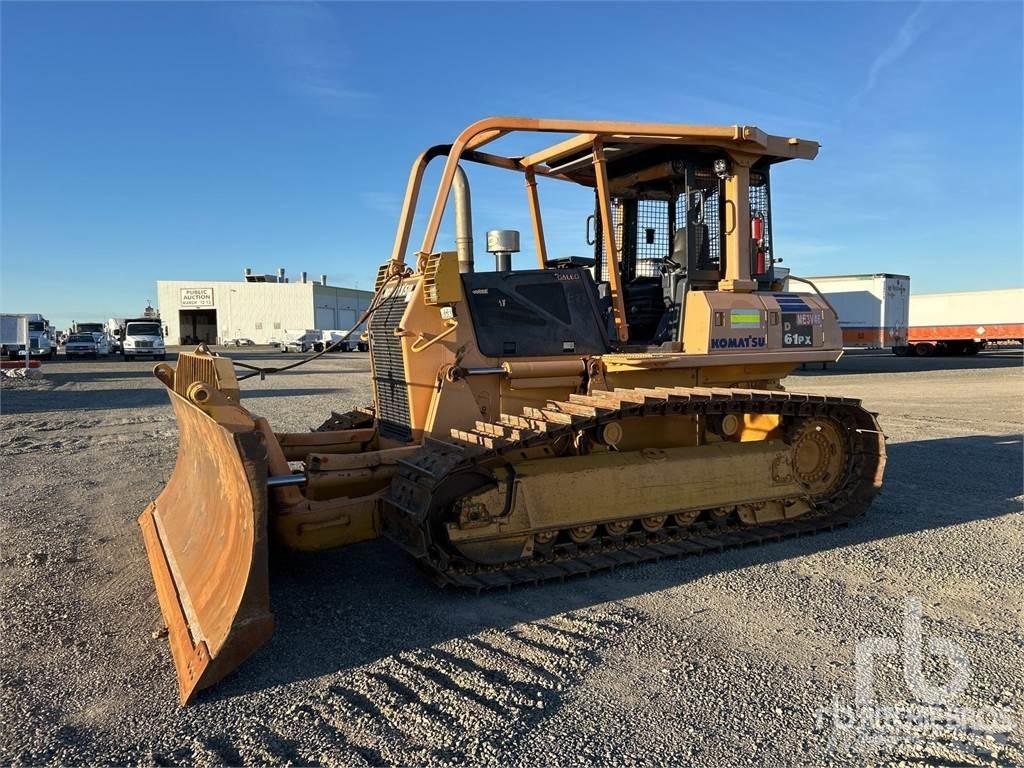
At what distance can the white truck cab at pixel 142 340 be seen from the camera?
126ft

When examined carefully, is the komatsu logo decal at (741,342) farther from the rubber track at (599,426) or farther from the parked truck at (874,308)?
the parked truck at (874,308)

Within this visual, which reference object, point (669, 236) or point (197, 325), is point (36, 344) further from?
point (669, 236)

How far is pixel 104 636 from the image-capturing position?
431 centimetres

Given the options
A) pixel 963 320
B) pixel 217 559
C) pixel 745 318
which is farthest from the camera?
pixel 963 320

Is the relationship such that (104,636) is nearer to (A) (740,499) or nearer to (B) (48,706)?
(B) (48,706)

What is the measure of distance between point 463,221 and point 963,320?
126 feet

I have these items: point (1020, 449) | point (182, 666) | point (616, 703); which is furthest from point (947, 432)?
point (182, 666)

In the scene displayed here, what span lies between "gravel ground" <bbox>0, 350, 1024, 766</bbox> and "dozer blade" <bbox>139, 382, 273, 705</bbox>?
155 mm

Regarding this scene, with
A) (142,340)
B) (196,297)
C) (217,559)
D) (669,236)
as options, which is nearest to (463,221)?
(669,236)

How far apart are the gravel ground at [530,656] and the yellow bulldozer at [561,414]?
0.34 metres

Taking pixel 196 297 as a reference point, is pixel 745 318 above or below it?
below

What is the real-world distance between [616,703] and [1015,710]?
182 cm

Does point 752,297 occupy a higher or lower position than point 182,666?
higher

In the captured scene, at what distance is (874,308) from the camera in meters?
32.6
